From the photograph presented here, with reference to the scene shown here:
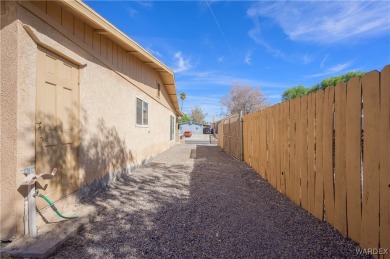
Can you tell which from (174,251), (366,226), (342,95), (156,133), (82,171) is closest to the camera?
(366,226)

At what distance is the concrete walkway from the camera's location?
274cm

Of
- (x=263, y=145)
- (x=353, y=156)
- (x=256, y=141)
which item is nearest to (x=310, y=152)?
(x=353, y=156)

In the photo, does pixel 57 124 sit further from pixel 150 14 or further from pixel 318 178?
pixel 150 14

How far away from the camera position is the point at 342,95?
297 centimetres

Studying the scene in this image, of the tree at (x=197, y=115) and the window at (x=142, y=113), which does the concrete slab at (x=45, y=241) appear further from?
the tree at (x=197, y=115)

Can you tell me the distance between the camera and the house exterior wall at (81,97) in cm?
291

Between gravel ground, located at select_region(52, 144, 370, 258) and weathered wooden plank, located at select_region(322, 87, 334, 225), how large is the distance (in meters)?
0.28

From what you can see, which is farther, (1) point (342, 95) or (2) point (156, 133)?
(2) point (156, 133)

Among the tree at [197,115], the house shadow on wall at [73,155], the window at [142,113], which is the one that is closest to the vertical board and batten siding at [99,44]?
the window at [142,113]

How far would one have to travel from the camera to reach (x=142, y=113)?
30.6ft

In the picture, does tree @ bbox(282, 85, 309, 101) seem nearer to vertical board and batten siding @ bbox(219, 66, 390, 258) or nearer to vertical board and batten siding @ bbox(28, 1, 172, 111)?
vertical board and batten siding @ bbox(28, 1, 172, 111)

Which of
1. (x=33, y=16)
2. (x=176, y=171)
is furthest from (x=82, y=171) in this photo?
(x=176, y=171)

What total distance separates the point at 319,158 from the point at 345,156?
622mm

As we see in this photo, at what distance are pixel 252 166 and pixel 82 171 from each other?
18.9ft
